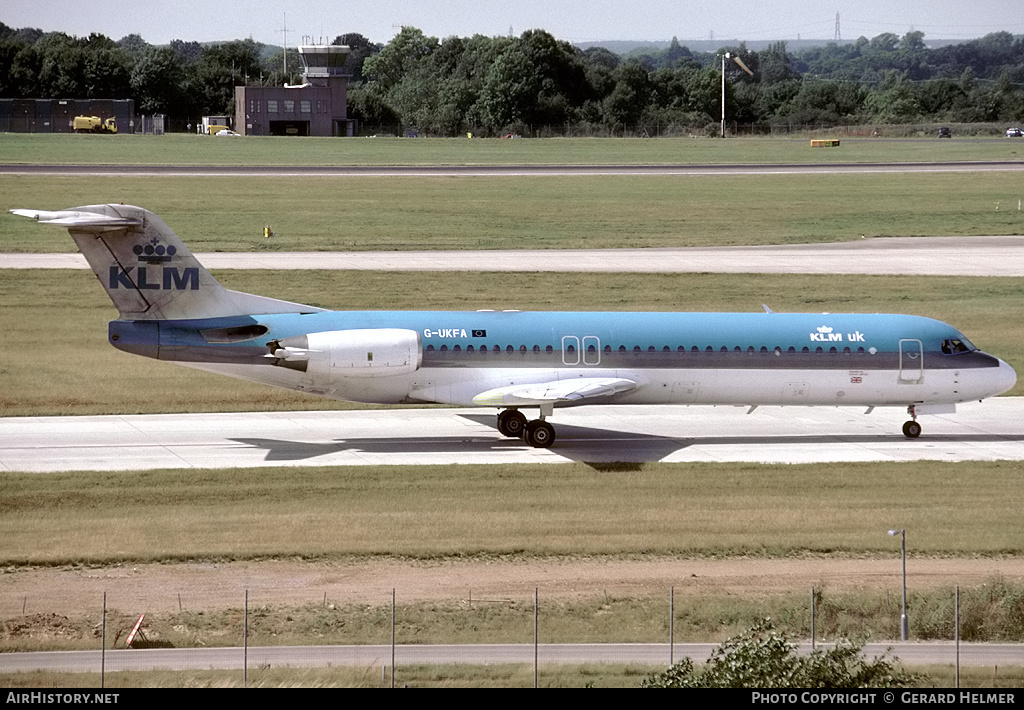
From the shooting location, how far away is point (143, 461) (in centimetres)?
3375

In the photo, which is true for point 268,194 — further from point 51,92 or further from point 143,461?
point 51,92

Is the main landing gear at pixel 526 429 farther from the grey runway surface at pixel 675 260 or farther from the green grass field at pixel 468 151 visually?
the green grass field at pixel 468 151

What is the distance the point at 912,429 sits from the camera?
38375 millimetres

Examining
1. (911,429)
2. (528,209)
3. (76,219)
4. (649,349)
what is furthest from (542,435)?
(528,209)

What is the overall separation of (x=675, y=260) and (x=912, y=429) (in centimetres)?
3427

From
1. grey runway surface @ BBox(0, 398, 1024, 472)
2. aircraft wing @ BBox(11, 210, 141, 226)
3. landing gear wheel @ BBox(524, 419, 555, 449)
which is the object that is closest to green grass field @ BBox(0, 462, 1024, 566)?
grey runway surface @ BBox(0, 398, 1024, 472)

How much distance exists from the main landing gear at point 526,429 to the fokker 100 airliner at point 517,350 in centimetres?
4

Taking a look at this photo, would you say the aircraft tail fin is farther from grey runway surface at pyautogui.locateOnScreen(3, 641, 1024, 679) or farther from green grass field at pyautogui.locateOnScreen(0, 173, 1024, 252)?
green grass field at pyautogui.locateOnScreen(0, 173, 1024, 252)

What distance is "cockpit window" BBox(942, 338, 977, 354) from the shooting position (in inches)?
1507

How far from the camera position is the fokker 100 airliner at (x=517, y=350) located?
114 feet

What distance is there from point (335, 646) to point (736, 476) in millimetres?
14691

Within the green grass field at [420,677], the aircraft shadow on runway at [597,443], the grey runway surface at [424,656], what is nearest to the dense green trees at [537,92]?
the aircraft shadow on runway at [597,443]

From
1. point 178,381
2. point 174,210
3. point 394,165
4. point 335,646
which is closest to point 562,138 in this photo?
point 394,165

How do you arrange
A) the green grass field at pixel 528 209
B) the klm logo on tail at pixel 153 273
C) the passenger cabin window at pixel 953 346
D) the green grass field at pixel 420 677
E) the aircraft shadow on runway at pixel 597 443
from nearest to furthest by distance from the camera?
the green grass field at pixel 420 677 → the klm logo on tail at pixel 153 273 → the aircraft shadow on runway at pixel 597 443 → the passenger cabin window at pixel 953 346 → the green grass field at pixel 528 209
